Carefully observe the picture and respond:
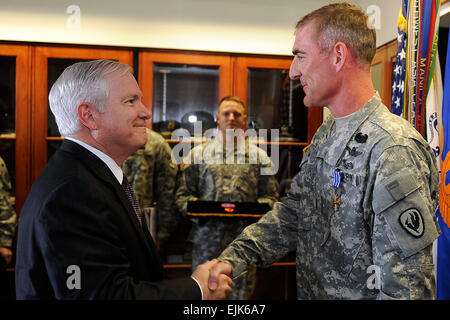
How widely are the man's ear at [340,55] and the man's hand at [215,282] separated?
866 millimetres

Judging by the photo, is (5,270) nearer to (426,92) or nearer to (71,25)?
(71,25)

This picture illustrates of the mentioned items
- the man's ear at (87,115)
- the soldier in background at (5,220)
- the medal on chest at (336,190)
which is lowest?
the soldier in background at (5,220)

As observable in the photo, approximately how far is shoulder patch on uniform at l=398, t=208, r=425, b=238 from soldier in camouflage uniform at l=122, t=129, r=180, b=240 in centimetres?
236

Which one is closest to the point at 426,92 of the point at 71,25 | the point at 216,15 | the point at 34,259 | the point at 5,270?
the point at 34,259

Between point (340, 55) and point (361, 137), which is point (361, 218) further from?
point (340, 55)

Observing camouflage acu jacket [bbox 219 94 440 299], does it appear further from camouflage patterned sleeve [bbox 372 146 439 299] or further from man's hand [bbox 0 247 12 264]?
man's hand [bbox 0 247 12 264]

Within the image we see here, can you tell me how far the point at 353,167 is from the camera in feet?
4.36

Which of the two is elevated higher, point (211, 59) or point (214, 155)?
point (211, 59)

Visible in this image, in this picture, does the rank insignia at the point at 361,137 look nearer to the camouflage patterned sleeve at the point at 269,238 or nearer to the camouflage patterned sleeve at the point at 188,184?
the camouflage patterned sleeve at the point at 269,238

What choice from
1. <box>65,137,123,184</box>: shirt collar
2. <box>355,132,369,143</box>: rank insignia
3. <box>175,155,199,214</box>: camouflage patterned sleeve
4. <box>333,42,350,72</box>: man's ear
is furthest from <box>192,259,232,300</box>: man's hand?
<box>175,155,199,214</box>: camouflage patterned sleeve

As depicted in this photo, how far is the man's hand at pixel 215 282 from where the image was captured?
1.32 meters

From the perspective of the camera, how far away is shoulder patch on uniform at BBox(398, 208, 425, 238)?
45.2 inches

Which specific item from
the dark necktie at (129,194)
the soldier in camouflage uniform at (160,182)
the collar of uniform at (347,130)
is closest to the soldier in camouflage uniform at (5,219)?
the soldier in camouflage uniform at (160,182)

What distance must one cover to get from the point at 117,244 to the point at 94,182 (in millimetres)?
191
